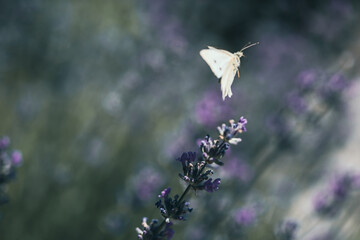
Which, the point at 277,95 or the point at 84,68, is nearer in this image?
the point at 84,68

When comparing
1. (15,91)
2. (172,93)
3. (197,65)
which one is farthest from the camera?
(197,65)

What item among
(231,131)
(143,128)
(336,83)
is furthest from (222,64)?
(143,128)

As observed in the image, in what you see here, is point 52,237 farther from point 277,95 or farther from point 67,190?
point 277,95

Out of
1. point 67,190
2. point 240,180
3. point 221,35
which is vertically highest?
point 221,35

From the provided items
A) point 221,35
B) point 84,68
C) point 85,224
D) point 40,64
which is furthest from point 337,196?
point 221,35

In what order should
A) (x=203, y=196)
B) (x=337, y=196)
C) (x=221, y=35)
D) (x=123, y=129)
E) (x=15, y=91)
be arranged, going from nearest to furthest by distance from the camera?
(x=203, y=196) → (x=337, y=196) → (x=15, y=91) → (x=123, y=129) → (x=221, y=35)

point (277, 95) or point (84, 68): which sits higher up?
point (84, 68)

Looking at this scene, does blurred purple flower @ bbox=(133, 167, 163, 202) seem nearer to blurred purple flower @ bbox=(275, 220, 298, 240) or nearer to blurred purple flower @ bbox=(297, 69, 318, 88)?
blurred purple flower @ bbox=(275, 220, 298, 240)
